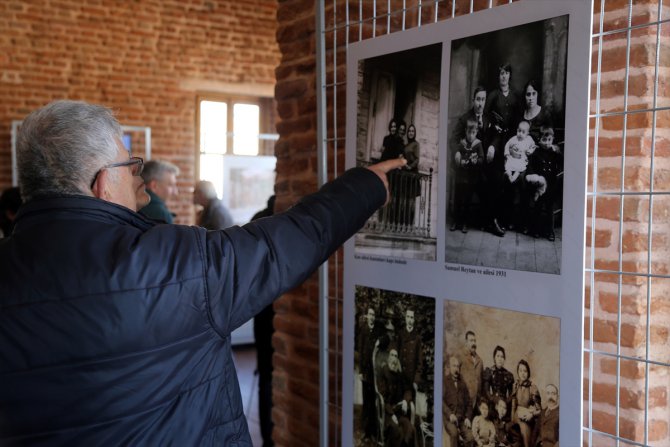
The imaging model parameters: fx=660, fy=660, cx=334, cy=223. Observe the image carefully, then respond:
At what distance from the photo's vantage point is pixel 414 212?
158 centimetres

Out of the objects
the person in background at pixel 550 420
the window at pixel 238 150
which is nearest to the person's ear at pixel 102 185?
the person in background at pixel 550 420

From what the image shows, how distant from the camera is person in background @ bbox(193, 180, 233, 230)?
16.3ft

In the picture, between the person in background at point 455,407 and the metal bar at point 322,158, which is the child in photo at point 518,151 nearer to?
the person in background at point 455,407

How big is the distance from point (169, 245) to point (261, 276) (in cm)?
20

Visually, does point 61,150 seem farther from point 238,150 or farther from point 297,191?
point 238,150

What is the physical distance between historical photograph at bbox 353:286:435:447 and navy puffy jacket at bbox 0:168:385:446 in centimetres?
32

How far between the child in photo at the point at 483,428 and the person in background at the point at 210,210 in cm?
361

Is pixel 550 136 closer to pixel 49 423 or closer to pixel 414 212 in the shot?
pixel 414 212

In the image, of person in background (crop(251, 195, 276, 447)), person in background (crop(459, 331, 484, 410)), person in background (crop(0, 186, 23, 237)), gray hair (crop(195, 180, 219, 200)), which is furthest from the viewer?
gray hair (crop(195, 180, 219, 200))

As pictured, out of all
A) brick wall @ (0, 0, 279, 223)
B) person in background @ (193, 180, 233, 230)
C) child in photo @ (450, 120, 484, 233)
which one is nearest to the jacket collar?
child in photo @ (450, 120, 484, 233)

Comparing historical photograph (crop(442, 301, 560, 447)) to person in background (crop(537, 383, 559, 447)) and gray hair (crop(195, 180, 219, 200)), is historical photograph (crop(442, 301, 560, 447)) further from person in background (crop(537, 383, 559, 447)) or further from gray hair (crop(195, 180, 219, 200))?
gray hair (crop(195, 180, 219, 200))

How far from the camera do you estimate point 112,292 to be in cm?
128

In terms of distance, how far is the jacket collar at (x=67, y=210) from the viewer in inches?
52.8

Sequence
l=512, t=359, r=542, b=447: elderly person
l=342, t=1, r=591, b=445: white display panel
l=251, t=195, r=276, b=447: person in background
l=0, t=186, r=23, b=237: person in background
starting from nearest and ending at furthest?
l=342, t=1, r=591, b=445: white display panel < l=512, t=359, r=542, b=447: elderly person < l=251, t=195, r=276, b=447: person in background < l=0, t=186, r=23, b=237: person in background
